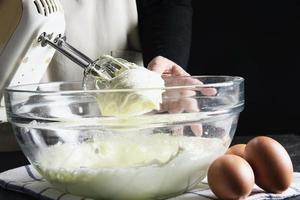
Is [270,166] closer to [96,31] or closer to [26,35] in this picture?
[26,35]

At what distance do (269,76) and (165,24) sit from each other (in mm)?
645

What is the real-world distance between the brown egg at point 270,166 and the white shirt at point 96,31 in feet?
2.05

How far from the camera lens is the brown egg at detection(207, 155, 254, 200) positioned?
0.58 metres

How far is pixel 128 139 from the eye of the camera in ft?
2.08

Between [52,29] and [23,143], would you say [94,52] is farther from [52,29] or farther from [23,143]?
[23,143]

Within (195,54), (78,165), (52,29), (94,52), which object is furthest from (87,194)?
(195,54)

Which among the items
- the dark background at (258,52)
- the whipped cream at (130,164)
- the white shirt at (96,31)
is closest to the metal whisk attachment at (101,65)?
the whipped cream at (130,164)

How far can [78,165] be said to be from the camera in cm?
61

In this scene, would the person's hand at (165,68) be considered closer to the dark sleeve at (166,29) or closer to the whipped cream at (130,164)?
the dark sleeve at (166,29)

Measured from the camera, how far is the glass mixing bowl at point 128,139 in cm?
60

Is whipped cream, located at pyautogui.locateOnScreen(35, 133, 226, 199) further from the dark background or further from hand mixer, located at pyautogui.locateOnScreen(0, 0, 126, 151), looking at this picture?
the dark background

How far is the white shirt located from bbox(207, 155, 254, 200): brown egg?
64cm

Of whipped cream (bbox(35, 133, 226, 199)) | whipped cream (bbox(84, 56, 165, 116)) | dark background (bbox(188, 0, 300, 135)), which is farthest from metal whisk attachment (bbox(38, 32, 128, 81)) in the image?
dark background (bbox(188, 0, 300, 135))

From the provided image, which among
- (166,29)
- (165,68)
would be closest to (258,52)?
(166,29)
